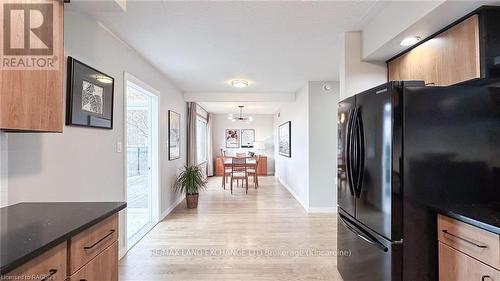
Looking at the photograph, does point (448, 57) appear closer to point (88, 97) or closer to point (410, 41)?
point (410, 41)

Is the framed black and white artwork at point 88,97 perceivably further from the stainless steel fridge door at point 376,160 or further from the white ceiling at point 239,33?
the stainless steel fridge door at point 376,160

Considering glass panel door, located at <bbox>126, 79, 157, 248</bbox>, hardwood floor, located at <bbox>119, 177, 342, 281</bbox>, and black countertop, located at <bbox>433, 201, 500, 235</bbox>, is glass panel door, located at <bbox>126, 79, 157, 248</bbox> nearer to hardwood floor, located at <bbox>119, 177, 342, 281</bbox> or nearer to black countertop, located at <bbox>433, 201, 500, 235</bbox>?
hardwood floor, located at <bbox>119, 177, 342, 281</bbox>

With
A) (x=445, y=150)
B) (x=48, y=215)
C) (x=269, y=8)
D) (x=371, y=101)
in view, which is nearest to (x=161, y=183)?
(x=48, y=215)

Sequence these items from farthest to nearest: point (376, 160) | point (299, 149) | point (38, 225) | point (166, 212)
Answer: point (299, 149), point (166, 212), point (376, 160), point (38, 225)

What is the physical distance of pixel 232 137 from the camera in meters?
9.62

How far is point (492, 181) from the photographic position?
5.15 ft

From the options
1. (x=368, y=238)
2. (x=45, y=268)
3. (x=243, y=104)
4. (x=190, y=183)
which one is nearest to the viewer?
(x=45, y=268)

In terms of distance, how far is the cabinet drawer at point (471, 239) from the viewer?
119 centimetres

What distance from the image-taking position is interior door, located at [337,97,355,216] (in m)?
2.01

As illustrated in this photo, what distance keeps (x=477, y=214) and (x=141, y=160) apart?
365 cm

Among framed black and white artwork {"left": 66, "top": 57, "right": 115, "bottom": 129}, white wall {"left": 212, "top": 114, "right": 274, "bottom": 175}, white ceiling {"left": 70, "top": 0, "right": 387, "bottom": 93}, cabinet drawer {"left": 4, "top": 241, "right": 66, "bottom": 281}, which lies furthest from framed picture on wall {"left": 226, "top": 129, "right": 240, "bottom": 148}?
cabinet drawer {"left": 4, "top": 241, "right": 66, "bottom": 281}

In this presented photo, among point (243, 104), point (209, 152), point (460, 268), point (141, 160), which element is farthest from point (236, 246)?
point (209, 152)

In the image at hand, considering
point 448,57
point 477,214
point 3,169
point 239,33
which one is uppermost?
point 239,33

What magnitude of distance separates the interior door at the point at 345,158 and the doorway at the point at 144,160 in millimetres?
2590
